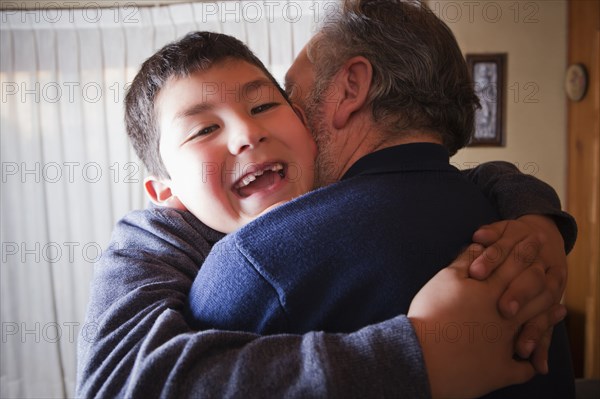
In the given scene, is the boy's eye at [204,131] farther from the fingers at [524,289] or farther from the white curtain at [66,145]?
the white curtain at [66,145]

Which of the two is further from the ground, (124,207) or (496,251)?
(496,251)

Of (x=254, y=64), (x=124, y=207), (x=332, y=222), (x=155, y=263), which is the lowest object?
(x=124, y=207)

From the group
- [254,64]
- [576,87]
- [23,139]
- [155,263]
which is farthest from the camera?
[23,139]

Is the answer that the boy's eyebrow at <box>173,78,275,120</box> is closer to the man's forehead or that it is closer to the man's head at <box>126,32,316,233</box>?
the man's head at <box>126,32,316,233</box>

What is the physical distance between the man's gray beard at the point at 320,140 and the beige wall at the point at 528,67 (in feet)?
9.23

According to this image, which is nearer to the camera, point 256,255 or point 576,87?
point 256,255

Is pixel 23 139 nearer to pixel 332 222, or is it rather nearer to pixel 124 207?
pixel 124 207

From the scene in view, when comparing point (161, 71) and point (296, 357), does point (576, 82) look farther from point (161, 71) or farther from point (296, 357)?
point (296, 357)

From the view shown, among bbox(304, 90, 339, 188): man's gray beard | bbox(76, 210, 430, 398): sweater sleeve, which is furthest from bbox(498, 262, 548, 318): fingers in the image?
bbox(304, 90, 339, 188): man's gray beard

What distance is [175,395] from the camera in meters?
0.59

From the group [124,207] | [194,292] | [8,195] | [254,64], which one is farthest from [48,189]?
[194,292]

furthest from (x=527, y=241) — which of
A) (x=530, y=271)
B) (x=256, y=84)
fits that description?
(x=256, y=84)

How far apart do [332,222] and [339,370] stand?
0.70 ft

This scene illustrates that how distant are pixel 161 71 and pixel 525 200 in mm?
807
